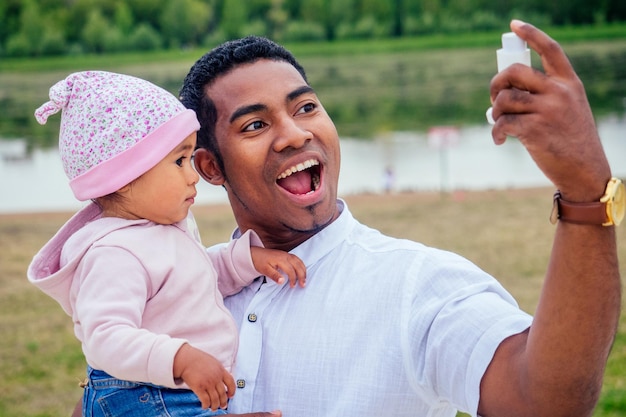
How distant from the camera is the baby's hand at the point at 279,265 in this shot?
221cm

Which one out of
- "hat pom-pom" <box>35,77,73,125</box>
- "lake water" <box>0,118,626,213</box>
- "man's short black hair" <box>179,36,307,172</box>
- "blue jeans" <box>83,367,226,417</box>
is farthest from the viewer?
"lake water" <box>0,118,626,213</box>

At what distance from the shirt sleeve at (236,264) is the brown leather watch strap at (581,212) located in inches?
36.9

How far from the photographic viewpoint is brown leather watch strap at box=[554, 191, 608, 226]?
4.99 ft

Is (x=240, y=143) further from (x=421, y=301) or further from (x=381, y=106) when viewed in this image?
(x=381, y=106)

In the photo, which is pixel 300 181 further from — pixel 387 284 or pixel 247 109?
pixel 387 284

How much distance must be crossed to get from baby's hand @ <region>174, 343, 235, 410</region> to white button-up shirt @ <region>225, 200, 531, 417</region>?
216mm

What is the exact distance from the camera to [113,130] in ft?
6.91

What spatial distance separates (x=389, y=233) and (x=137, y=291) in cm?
1056

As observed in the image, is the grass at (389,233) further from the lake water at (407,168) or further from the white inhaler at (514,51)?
the white inhaler at (514,51)

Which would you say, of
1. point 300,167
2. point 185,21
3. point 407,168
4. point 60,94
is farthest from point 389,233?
point 185,21

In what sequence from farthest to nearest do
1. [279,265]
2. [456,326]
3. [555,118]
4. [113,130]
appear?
[279,265] → [113,130] → [456,326] → [555,118]

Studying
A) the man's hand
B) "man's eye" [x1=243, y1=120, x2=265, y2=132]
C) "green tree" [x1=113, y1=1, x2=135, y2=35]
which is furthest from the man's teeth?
"green tree" [x1=113, y1=1, x2=135, y2=35]

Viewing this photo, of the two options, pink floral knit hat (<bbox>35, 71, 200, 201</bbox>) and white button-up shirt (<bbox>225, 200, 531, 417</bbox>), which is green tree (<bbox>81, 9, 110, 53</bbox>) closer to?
pink floral knit hat (<bbox>35, 71, 200, 201</bbox>)

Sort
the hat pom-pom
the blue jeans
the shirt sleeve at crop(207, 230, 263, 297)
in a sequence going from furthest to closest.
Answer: the shirt sleeve at crop(207, 230, 263, 297) → the hat pom-pom → the blue jeans
